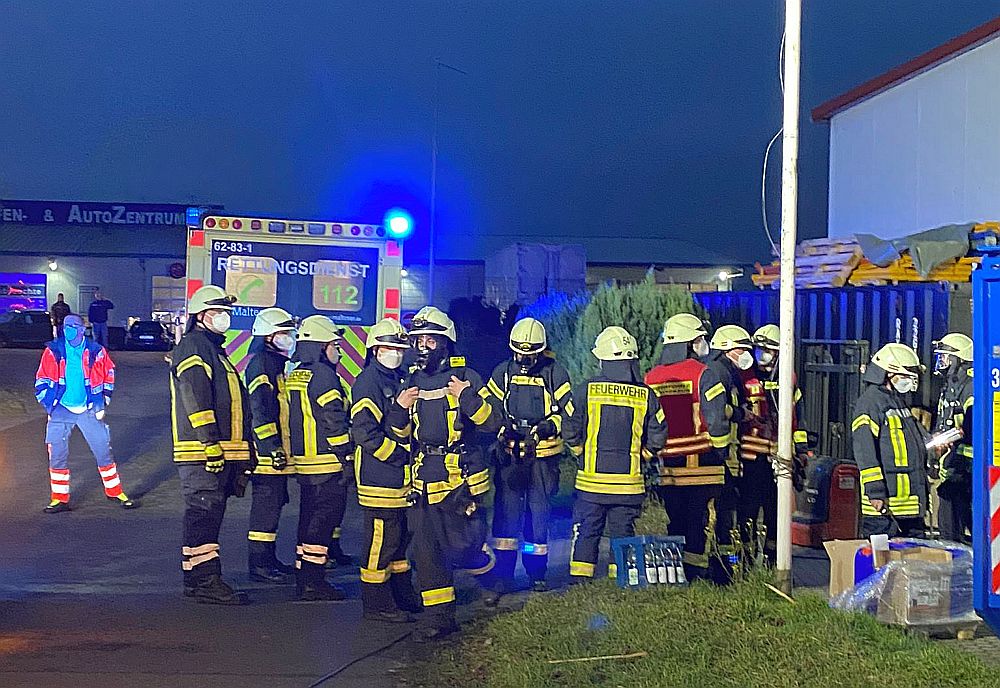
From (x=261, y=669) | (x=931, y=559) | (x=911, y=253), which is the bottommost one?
(x=261, y=669)

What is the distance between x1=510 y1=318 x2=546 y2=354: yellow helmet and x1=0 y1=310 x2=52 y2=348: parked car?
31.8m

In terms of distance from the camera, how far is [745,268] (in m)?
51.1

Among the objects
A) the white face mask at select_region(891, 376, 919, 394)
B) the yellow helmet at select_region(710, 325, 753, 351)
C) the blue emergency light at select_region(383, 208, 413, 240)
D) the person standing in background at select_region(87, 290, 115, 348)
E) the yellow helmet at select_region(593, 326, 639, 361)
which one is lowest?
the white face mask at select_region(891, 376, 919, 394)

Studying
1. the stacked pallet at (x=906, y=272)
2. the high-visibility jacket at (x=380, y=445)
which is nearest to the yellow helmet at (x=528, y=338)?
the high-visibility jacket at (x=380, y=445)

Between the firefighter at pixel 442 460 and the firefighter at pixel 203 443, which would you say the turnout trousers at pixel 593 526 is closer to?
the firefighter at pixel 442 460

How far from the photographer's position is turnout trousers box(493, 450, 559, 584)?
800cm

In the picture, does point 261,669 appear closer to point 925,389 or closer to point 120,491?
point 120,491

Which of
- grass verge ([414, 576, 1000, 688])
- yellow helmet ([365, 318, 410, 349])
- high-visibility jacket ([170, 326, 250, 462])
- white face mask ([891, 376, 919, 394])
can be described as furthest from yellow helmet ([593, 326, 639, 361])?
high-visibility jacket ([170, 326, 250, 462])

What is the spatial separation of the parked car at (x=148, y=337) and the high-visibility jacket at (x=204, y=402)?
1239 inches

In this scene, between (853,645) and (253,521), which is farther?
(253,521)


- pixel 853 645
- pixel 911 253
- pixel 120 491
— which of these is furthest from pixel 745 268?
pixel 853 645

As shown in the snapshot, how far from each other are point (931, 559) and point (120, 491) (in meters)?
7.61

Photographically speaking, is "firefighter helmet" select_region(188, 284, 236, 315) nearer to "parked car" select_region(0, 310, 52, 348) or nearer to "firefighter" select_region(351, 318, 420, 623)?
"firefighter" select_region(351, 318, 420, 623)

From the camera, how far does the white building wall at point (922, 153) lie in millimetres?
15070
